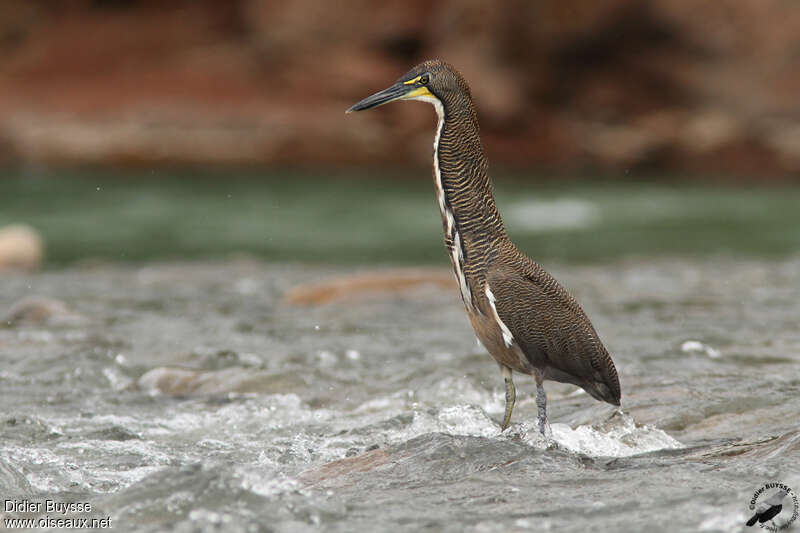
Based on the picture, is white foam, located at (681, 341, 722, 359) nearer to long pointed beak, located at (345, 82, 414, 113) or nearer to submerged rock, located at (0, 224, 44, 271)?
long pointed beak, located at (345, 82, 414, 113)

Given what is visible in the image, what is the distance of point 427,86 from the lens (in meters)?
4.74

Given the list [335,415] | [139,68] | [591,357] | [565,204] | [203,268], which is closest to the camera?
[591,357]

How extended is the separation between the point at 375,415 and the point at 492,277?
144 centimetres

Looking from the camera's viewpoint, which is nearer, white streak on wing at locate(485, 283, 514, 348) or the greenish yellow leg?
white streak on wing at locate(485, 283, 514, 348)

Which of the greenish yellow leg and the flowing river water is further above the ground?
the greenish yellow leg

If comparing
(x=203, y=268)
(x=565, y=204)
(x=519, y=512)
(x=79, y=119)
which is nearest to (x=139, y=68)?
(x=79, y=119)

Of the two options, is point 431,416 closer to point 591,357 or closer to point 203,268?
point 591,357

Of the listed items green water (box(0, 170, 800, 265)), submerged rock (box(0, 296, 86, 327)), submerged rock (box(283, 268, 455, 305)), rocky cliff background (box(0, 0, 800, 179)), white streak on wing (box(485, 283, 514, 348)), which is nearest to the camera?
white streak on wing (box(485, 283, 514, 348))

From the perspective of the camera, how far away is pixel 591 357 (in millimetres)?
4730

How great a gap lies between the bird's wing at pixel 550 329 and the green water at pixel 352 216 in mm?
8851

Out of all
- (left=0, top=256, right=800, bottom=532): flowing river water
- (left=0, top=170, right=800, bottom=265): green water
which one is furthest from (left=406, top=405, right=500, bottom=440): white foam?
(left=0, top=170, right=800, bottom=265): green water

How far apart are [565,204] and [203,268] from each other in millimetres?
8780

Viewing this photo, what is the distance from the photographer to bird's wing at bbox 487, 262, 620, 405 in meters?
4.61

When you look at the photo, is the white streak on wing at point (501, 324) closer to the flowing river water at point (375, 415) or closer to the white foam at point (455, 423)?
the flowing river water at point (375, 415)
